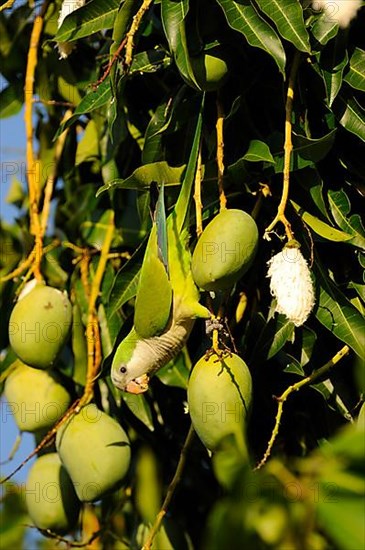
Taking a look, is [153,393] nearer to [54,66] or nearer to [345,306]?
[345,306]

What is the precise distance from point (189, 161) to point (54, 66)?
0.49 metres

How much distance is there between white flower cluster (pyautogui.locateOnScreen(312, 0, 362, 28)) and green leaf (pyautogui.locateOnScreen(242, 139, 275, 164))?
157 millimetres

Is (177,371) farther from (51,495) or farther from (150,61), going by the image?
(150,61)

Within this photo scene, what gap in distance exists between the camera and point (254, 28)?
1.15 meters

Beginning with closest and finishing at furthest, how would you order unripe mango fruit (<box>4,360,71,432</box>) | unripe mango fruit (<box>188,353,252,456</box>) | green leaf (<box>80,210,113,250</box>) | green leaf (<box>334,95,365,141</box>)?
unripe mango fruit (<box>188,353,252,456</box>)
green leaf (<box>334,95,365,141</box>)
unripe mango fruit (<box>4,360,71,432</box>)
green leaf (<box>80,210,113,250</box>)

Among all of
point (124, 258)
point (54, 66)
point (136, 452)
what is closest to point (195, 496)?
point (136, 452)

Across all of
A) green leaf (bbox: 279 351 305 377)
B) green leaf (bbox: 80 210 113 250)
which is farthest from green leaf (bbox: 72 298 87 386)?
green leaf (bbox: 279 351 305 377)

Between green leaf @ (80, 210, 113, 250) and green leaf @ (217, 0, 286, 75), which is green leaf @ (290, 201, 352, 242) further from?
green leaf @ (80, 210, 113, 250)

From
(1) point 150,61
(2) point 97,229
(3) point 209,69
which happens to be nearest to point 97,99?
(1) point 150,61

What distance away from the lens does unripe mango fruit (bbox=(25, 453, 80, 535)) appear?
1417mm

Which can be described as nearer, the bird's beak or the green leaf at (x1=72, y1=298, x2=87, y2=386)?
the bird's beak

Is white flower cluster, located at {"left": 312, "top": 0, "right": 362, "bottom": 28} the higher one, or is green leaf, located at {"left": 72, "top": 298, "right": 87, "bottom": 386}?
white flower cluster, located at {"left": 312, "top": 0, "right": 362, "bottom": 28}

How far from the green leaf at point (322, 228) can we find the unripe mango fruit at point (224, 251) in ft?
0.35

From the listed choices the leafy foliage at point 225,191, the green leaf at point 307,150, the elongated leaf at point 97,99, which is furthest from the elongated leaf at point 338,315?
the elongated leaf at point 97,99
